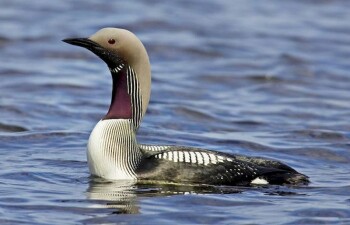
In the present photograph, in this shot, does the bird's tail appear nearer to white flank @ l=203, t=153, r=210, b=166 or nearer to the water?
the water

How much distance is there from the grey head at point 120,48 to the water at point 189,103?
1.01m

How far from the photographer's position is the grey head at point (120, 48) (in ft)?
32.9

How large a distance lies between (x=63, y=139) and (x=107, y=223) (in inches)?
148

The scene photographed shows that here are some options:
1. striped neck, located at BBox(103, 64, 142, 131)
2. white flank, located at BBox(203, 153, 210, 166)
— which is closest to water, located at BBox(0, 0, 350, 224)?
white flank, located at BBox(203, 153, 210, 166)

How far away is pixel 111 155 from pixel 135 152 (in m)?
0.20

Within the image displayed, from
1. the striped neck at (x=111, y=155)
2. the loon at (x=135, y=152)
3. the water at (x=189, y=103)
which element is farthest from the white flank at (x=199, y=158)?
the striped neck at (x=111, y=155)

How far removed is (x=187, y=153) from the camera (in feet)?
32.9

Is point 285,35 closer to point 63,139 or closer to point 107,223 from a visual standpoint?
point 63,139

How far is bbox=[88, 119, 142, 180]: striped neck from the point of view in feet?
32.6

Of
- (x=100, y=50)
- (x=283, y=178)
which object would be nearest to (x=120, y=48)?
(x=100, y=50)

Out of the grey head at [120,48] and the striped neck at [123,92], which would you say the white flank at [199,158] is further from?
the grey head at [120,48]

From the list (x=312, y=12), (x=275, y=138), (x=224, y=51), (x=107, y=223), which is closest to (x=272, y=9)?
(x=312, y=12)

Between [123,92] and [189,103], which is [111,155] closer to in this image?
[123,92]

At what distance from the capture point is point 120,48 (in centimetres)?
1005
